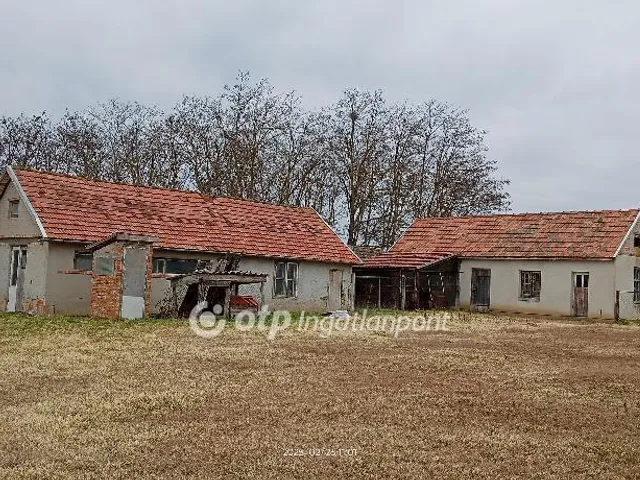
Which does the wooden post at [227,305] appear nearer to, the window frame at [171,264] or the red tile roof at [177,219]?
the window frame at [171,264]

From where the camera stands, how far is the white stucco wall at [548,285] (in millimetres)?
29203

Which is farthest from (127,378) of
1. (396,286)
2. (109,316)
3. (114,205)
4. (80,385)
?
(396,286)

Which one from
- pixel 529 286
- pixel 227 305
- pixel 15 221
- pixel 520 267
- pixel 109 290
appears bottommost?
pixel 227 305

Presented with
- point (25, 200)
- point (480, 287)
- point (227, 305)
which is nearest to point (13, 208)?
point (25, 200)

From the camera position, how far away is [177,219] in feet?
83.4

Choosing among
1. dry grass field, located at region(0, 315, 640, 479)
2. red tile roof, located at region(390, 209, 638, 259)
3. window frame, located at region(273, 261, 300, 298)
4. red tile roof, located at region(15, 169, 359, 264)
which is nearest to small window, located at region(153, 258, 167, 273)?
red tile roof, located at region(15, 169, 359, 264)

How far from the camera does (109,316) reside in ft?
67.9

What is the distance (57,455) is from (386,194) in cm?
3805

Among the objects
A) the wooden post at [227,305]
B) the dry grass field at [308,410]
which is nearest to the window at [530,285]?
the wooden post at [227,305]

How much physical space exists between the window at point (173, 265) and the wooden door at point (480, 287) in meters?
13.6

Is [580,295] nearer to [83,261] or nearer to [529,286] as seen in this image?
[529,286]

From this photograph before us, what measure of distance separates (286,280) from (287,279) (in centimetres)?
7

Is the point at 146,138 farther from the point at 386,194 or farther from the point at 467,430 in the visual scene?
the point at 467,430

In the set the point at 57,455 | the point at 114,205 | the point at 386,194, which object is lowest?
the point at 57,455
